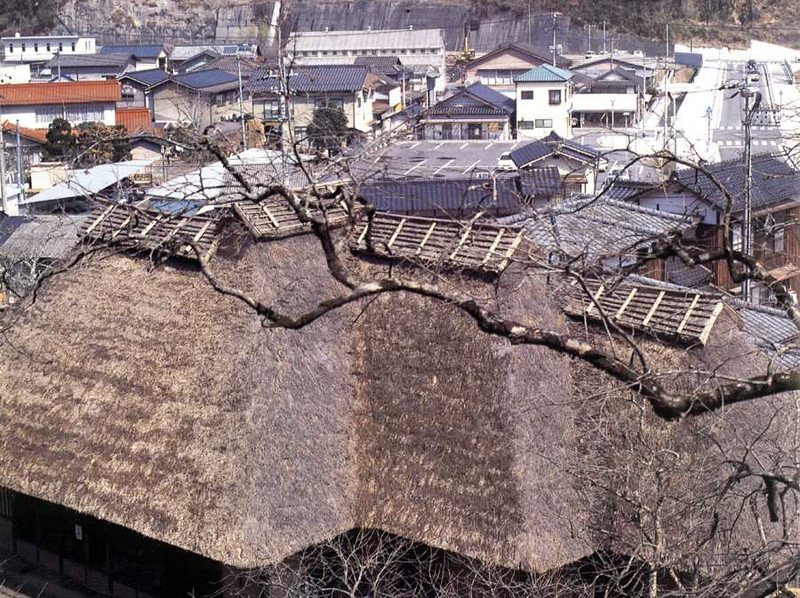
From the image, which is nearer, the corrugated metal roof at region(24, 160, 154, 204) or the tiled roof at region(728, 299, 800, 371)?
the tiled roof at region(728, 299, 800, 371)

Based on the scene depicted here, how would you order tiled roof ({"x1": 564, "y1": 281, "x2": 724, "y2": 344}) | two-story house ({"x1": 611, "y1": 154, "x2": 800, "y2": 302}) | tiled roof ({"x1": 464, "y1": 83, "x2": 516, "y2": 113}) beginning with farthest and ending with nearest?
tiled roof ({"x1": 464, "y1": 83, "x2": 516, "y2": 113}) → two-story house ({"x1": 611, "y1": 154, "x2": 800, "y2": 302}) → tiled roof ({"x1": 564, "y1": 281, "x2": 724, "y2": 344})

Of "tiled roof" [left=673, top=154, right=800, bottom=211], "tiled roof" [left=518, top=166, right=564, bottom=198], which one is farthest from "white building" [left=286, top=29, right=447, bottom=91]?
"tiled roof" [left=673, top=154, right=800, bottom=211]

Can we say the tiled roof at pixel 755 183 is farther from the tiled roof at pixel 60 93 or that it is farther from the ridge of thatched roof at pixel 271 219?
the tiled roof at pixel 60 93

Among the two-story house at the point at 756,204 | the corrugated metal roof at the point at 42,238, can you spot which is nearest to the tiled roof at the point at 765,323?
the two-story house at the point at 756,204

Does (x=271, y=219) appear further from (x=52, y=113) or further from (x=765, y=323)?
(x=52, y=113)

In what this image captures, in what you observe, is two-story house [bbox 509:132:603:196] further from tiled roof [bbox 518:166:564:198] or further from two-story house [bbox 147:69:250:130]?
two-story house [bbox 147:69:250:130]

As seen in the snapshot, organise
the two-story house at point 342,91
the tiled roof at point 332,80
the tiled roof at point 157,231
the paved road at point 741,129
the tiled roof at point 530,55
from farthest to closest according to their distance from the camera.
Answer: the tiled roof at point 530,55 → the tiled roof at point 332,80 → the two-story house at point 342,91 → the paved road at point 741,129 → the tiled roof at point 157,231

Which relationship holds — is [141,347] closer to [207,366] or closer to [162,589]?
[207,366]
